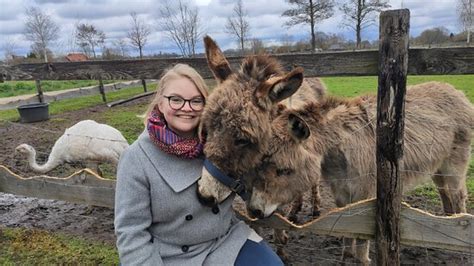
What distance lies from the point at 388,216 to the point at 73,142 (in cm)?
440

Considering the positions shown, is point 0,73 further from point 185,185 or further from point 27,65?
point 185,185

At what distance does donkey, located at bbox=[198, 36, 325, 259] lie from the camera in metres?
2.42

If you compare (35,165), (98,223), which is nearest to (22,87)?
(35,165)

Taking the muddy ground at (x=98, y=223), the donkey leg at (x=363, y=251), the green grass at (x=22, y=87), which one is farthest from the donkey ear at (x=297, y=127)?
the green grass at (x=22, y=87)

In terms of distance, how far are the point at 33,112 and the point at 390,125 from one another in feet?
37.9

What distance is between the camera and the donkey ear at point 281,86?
7.52ft

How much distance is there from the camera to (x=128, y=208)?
243 centimetres

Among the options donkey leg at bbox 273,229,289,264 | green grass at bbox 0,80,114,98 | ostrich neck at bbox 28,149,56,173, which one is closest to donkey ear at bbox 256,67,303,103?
donkey leg at bbox 273,229,289,264

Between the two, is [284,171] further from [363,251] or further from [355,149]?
[363,251]

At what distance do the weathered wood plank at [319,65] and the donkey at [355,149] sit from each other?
0.39 m

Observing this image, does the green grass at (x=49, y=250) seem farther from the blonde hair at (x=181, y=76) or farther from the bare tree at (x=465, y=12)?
the bare tree at (x=465, y=12)

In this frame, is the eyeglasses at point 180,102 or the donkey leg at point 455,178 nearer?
the eyeglasses at point 180,102

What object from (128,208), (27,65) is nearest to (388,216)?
(128,208)

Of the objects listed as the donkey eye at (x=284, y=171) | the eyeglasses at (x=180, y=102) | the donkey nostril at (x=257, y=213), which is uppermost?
the eyeglasses at (x=180, y=102)
